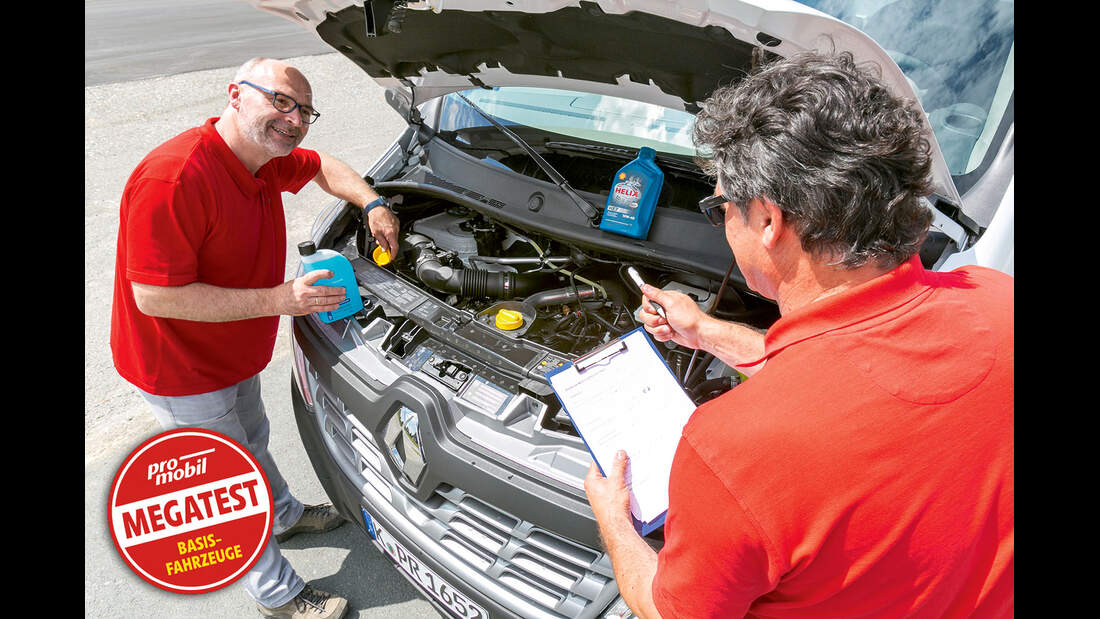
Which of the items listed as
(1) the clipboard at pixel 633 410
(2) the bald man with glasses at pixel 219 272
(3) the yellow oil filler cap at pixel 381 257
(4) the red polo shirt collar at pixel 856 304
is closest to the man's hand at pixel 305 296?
(2) the bald man with glasses at pixel 219 272

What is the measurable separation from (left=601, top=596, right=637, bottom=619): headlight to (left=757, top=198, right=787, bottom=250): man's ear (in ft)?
3.14

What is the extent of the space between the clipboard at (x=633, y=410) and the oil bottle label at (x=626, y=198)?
2.04ft

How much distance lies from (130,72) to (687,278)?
891cm

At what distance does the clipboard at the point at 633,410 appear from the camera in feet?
4.65

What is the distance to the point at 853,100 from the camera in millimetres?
985

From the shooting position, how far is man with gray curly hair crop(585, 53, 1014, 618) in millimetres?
866

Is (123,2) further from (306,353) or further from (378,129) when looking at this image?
(306,353)

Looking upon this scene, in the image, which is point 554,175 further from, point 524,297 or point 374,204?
point 374,204

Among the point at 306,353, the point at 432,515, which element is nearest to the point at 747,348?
the point at 432,515

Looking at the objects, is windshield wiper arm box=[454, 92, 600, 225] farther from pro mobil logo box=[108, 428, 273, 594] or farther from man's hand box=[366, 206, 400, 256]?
pro mobil logo box=[108, 428, 273, 594]

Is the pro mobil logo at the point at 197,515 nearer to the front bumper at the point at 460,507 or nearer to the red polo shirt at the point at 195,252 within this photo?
the red polo shirt at the point at 195,252

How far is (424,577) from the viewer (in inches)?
73.1

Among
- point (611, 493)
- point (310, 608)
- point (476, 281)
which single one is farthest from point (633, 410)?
point (310, 608)

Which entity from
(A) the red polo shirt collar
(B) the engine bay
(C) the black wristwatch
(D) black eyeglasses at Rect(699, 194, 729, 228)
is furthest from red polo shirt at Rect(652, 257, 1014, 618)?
(C) the black wristwatch
